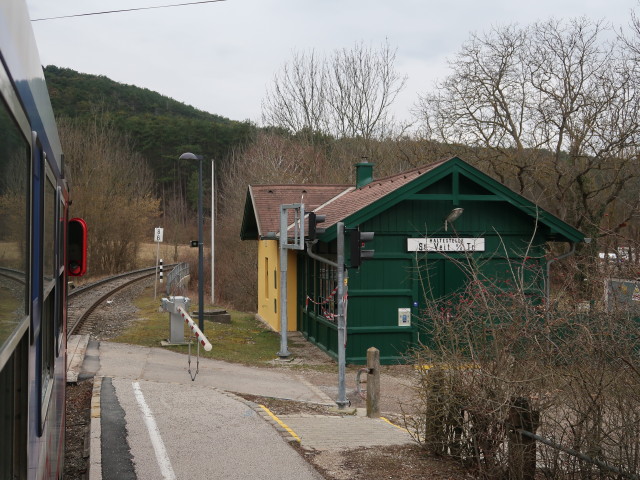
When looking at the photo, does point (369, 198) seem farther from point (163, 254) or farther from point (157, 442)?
point (163, 254)

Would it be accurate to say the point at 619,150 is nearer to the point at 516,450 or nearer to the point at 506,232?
the point at 506,232

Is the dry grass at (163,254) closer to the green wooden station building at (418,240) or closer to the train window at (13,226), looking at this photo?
the green wooden station building at (418,240)

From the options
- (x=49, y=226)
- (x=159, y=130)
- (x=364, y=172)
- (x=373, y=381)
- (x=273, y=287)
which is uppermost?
(x=159, y=130)

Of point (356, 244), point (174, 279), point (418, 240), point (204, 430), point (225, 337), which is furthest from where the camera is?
point (174, 279)

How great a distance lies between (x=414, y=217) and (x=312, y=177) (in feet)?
86.3

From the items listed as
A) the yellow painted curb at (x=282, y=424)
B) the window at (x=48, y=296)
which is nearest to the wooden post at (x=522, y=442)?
the yellow painted curb at (x=282, y=424)

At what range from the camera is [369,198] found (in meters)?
17.3

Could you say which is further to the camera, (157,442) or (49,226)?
(157,442)

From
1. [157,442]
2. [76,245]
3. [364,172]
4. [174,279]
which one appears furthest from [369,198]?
[174,279]

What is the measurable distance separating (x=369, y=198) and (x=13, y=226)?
1540 centimetres

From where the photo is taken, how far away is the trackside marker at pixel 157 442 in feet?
23.3

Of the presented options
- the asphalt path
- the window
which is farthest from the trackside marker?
the window

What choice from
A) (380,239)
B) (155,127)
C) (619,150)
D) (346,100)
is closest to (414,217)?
(380,239)

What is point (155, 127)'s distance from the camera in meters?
73.3
